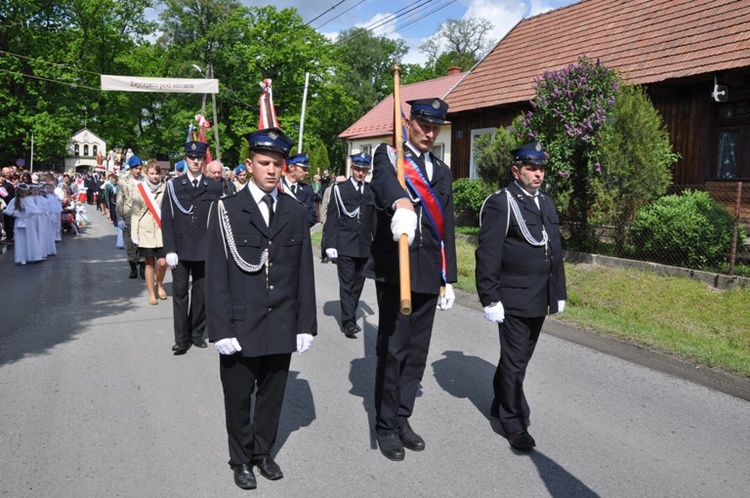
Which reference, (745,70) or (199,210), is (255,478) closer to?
(199,210)

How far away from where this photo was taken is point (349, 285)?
25.6 feet

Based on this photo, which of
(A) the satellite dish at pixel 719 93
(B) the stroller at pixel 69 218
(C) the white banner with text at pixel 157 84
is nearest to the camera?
(A) the satellite dish at pixel 719 93

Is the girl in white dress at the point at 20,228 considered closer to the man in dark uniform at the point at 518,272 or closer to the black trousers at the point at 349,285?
the black trousers at the point at 349,285

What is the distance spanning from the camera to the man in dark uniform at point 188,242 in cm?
677

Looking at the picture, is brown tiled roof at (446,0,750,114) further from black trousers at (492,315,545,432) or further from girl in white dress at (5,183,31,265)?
girl in white dress at (5,183,31,265)

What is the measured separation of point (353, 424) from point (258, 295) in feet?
5.00

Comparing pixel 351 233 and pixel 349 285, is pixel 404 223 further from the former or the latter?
pixel 351 233

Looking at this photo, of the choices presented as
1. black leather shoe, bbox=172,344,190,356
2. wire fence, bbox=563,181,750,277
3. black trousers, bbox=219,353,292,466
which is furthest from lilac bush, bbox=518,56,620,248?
black trousers, bbox=219,353,292,466

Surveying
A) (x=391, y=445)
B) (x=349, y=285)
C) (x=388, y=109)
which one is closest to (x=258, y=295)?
(x=391, y=445)

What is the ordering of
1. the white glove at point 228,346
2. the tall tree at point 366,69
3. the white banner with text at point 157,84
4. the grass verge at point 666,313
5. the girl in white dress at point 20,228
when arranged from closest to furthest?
1. the white glove at point 228,346
2. the grass verge at point 666,313
3. the girl in white dress at point 20,228
4. the white banner with text at point 157,84
5. the tall tree at point 366,69

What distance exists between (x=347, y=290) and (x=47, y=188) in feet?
41.8

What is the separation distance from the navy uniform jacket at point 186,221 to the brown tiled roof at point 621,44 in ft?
33.5

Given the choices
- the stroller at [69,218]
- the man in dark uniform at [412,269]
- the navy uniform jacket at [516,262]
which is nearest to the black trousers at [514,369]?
the navy uniform jacket at [516,262]

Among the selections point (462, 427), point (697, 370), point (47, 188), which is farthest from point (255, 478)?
point (47, 188)
